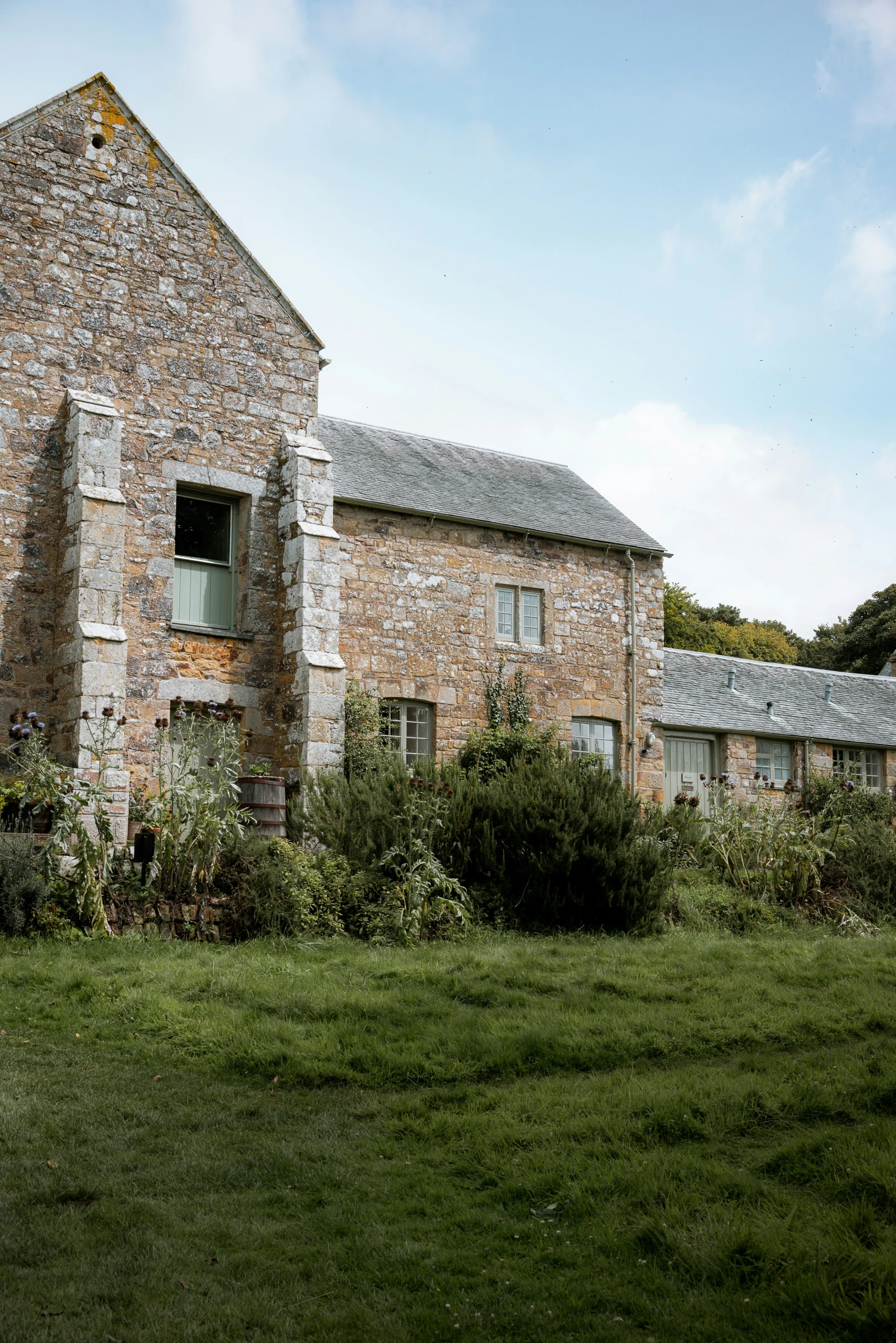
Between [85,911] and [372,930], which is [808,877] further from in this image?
[85,911]

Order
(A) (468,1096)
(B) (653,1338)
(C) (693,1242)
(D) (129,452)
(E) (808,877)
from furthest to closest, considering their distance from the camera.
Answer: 1. (D) (129,452)
2. (E) (808,877)
3. (A) (468,1096)
4. (C) (693,1242)
5. (B) (653,1338)

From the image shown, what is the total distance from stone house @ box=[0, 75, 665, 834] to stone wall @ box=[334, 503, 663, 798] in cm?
5

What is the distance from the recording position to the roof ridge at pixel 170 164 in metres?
13.3

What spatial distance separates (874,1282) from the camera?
12.0ft

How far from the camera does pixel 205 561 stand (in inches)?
560

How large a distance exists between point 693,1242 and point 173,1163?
7.37 ft

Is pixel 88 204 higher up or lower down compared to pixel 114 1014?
higher up

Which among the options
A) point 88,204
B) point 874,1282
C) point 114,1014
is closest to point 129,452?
point 88,204

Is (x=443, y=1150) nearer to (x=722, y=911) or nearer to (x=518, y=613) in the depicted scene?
(x=722, y=911)

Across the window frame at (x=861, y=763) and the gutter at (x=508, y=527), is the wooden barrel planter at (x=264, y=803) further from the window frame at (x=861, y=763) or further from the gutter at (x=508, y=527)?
the window frame at (x=861, y=763)

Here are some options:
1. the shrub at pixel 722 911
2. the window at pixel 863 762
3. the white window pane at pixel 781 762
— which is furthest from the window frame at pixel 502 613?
the window at pixel 863 762

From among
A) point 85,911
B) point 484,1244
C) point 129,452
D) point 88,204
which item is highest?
point 88,204

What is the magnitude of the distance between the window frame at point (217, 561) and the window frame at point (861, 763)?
13473 mm

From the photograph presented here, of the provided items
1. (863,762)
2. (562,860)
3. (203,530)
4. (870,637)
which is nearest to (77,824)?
(562,860)
